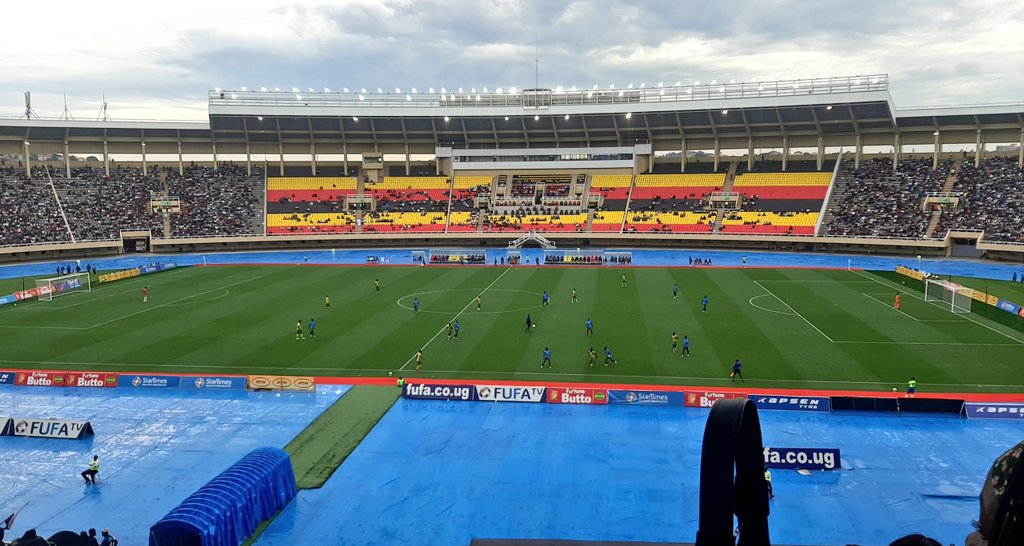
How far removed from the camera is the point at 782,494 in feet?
57.5

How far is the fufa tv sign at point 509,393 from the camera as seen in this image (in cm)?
2486

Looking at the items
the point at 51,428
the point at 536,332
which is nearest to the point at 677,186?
the point at 536,332

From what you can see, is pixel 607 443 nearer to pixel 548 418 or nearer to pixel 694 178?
pixel 548 418

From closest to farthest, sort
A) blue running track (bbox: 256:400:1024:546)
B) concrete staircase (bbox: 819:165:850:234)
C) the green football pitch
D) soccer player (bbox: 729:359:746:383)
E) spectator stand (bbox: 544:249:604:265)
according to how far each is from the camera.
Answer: blue running track (bbox: 256:400:1024:546)
soccer player (bbox: 729:359:746:383)
the green football pitch
spectator stand (bbox: 544:249:604:265)
concrete staircase (bbox: 819:165:850:234)

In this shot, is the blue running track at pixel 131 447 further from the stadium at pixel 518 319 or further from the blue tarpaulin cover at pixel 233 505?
the blue tarpaulin cover at pixel 233 505

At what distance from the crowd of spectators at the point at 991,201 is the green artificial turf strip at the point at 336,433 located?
64.8 meters

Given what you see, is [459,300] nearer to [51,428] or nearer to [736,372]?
[736,372]

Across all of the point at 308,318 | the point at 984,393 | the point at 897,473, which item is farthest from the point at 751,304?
the point at 308,318

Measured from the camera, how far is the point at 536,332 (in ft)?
115

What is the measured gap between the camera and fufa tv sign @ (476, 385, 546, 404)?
24859 mm

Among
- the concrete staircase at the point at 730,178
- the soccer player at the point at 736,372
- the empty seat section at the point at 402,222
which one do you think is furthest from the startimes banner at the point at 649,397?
the concrete staircase at the point at 730,178

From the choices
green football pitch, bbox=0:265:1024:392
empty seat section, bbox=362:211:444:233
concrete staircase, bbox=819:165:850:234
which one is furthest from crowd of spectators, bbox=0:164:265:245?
concrete staircase, bbox=819:165:850:234

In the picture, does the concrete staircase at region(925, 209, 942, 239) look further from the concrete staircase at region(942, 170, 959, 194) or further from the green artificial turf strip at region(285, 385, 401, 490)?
the green artificial turf strip at region(285, 385, 401, 490)

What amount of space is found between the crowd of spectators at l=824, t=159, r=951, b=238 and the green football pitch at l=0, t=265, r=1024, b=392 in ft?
64.2
